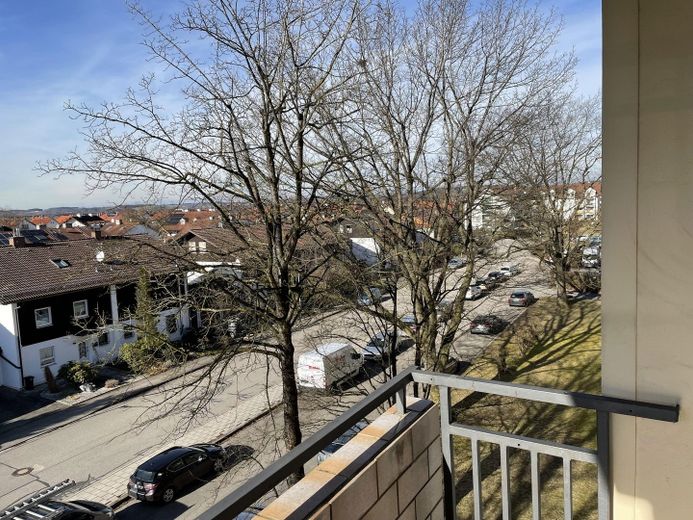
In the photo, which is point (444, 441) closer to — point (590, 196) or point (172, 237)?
point (172, 237)

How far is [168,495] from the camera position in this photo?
9133mm

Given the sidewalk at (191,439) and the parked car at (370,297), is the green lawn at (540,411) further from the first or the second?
the sidewalk at (191,439)

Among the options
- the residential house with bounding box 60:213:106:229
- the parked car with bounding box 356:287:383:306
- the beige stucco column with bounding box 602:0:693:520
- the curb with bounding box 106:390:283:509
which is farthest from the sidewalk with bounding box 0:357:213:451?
the residential house with bounding box 60:213:106:229

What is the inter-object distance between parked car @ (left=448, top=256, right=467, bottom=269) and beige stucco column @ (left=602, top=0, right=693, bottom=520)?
674 centimetres

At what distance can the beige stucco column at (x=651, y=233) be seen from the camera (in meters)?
1.52

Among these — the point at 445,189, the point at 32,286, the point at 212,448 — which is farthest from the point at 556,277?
the point at 32,286

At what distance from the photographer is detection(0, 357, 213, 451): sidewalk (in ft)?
40.1

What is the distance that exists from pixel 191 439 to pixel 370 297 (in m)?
6.44

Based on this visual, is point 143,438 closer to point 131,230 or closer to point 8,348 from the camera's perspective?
point 8,348

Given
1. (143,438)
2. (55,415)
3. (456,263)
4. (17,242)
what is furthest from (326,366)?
(17,242)

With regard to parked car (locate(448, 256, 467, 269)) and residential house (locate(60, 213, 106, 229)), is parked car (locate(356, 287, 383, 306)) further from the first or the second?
residential house (locate(60, 213, 106, 229))

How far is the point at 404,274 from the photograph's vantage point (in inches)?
304

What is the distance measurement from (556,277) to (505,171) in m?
7.26

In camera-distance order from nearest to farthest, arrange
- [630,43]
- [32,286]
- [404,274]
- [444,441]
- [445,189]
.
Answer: [630,43]
[444,441]
[404,274]
[445,189]
[32,286]
